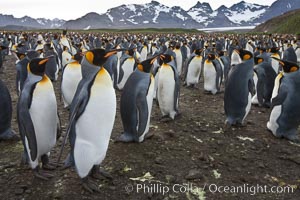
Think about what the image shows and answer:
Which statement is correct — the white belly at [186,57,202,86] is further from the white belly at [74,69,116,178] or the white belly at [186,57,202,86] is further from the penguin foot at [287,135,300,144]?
the white belly at [74,69,116,178]

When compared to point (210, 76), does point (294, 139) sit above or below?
below

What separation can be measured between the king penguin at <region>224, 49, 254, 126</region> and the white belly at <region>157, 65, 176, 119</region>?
1.09 metres

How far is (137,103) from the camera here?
182 inches

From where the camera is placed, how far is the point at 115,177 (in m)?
3.88

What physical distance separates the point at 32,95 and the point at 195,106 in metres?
4.60

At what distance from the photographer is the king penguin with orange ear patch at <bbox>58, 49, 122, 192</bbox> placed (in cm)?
344

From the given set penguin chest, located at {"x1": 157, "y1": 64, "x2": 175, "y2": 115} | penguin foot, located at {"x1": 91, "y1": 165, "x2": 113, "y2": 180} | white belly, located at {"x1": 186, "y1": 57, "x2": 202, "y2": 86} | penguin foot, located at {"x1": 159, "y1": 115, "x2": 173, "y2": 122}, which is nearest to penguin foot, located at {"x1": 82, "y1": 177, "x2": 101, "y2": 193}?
penguin foot, located at {"x1": 91, "y1": 165, "x2": 113, "y2": 180}

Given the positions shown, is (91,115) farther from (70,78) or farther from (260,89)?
(260,89)

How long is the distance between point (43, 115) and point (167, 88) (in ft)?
9.68

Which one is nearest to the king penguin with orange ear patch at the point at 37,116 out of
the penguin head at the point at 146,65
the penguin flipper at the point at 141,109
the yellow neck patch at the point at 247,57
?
the penguin flipper at the point at 141,109

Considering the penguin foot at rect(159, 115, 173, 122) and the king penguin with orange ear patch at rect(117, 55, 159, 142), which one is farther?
the penguin foot at rect(159, 115, 173, 122)

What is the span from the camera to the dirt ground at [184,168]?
362cm

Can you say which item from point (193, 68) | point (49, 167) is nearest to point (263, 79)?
point (193, 68)

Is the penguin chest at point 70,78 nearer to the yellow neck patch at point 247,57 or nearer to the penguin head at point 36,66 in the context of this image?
the penguin head at point 36,66
